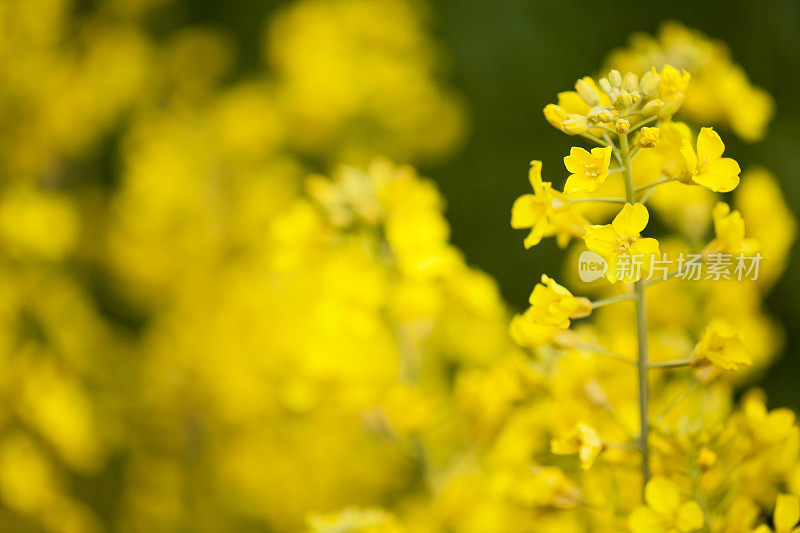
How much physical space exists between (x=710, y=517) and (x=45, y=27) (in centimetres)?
196

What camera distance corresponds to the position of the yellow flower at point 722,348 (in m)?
0.69

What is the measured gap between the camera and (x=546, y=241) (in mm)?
1822

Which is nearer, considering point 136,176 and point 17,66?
point 17,66

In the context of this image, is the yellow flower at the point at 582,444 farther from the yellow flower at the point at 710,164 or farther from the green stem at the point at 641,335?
the yellow flower at the point at 710,164

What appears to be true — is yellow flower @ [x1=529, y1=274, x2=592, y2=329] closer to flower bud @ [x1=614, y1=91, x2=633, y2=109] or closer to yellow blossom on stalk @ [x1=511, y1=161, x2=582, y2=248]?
yellow blossom on stalk @ [x1=511, y1=161, x2=582, y2=248]

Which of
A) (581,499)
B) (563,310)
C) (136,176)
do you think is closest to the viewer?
(563,310)

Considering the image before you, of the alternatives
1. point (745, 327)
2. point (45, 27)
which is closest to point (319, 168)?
point (45, 27)

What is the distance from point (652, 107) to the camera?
0.66 m

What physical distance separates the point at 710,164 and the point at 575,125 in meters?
0.14

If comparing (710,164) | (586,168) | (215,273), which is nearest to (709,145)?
(710,164)

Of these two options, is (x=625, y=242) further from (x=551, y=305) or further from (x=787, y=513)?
(x=787, y=513)

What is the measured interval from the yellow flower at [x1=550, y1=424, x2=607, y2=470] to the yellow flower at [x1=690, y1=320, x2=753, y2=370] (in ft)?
0.45

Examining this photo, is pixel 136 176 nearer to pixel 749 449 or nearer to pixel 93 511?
pixel 93 511

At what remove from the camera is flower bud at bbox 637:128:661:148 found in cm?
62
